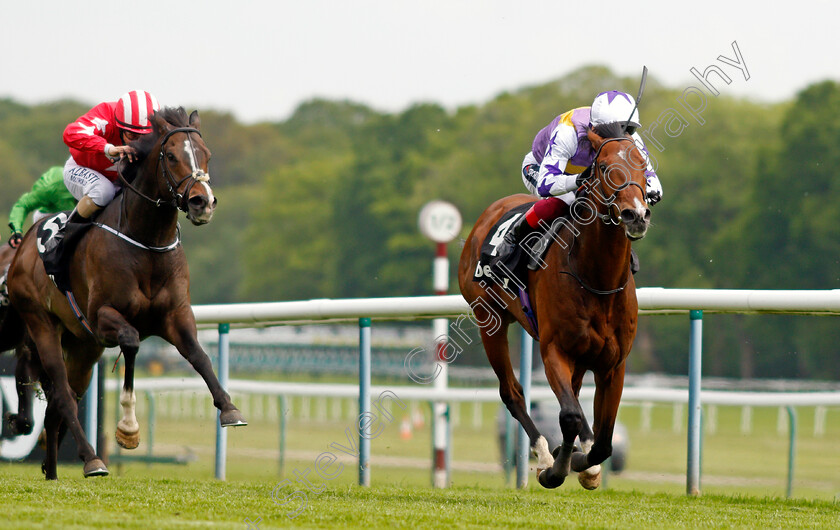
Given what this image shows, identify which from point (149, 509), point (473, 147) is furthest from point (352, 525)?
point (473, 147)

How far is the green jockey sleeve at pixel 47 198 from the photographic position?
24.5ft

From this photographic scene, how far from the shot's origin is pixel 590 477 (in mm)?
5707

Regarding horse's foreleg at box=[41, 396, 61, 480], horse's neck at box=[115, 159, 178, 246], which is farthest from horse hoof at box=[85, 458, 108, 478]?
horse's neck at box=[115, 159, 178, 246]

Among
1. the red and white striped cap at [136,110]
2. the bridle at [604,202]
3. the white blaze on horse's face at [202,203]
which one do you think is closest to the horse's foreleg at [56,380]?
the red and white striped cap at [136,110]

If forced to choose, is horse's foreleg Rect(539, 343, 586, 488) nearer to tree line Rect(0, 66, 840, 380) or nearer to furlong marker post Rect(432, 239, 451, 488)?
furlong marker post Rect(432, 239, 451, 488)

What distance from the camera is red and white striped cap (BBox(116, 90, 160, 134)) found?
6.48m

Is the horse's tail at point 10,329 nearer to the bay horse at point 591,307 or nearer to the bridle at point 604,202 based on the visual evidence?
the bay horse at point 591,307

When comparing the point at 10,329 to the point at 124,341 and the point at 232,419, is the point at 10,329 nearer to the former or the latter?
the point at 124,341

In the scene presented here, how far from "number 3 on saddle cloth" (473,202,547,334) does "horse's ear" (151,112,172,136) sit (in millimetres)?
1758

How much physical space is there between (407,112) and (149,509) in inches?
2211

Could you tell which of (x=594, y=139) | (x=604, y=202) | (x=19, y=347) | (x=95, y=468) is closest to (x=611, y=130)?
(x=594, y=139)

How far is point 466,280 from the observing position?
272 inches

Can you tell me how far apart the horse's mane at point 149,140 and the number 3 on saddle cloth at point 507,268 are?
168cm

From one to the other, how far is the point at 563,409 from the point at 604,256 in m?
0.70
